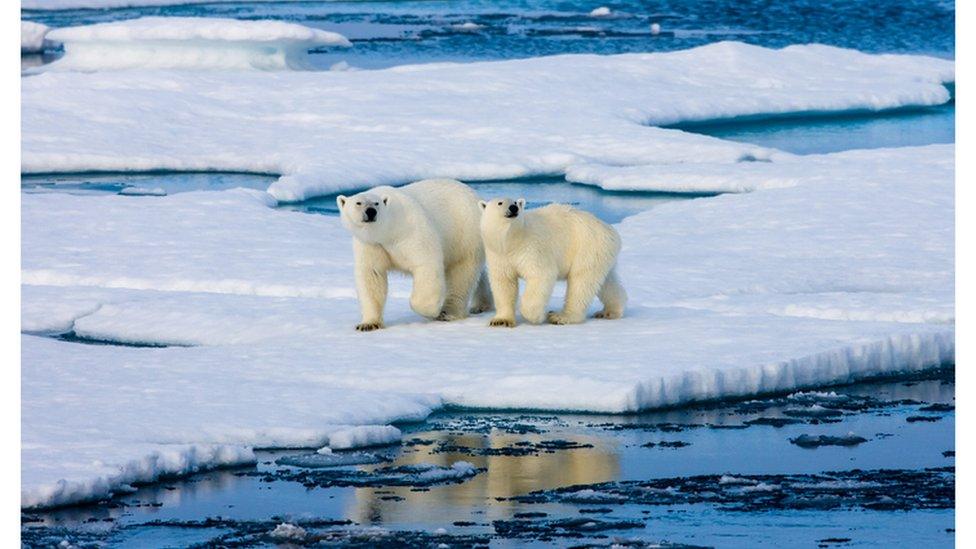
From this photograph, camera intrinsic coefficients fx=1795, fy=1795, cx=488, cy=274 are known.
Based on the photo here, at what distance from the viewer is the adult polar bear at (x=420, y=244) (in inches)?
344

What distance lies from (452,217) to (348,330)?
0.78 meters

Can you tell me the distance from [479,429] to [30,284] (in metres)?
4.57

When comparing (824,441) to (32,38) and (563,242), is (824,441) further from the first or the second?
(32,38)

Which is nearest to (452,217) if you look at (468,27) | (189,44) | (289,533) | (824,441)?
(824,441)

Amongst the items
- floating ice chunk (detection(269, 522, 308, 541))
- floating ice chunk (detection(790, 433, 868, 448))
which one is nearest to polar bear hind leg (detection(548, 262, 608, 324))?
floating ice chunk (detection(790, 433, 868, 448))

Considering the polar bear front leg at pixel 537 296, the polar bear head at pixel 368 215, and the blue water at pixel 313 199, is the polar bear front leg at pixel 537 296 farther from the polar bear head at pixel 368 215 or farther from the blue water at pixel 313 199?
the blue water at pixel 313 199

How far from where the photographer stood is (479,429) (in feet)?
24.5

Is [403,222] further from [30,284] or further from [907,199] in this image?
[907,199]

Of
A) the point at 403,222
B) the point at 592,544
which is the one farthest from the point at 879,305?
the point at 592,544

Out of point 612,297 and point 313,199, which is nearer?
point 612,297

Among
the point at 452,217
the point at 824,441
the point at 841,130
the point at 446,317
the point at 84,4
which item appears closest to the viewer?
the point at 824,441

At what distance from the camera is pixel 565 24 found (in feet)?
109

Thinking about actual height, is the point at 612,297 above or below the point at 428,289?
below

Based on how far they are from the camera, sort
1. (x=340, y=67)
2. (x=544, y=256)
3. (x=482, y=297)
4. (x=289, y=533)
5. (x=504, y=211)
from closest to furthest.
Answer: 1. (x=289, y=533)
2. (x=504, y=211)
3. (x=544, y=256)
4. (x=482, y=297)
5. (x=340, y=67)
